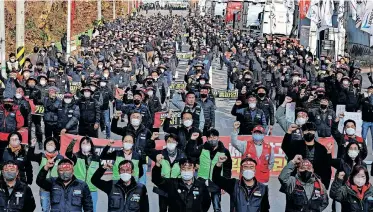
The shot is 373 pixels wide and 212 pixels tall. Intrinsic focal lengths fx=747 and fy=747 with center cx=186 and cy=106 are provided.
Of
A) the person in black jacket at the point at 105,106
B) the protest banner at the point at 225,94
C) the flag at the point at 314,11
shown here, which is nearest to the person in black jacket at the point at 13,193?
the person in black jacket at the point at 105,106

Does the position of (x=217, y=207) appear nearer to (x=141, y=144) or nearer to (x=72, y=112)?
(x=141, y=144)

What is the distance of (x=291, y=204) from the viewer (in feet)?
26.5

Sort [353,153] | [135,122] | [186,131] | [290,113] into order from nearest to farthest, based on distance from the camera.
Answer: [353,153]
[186,131]
[135,122]
[290,113]

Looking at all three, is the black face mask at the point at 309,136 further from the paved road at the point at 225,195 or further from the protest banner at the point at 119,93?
the protest banner at the point at 119,93

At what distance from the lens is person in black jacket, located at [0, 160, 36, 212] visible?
798 cm

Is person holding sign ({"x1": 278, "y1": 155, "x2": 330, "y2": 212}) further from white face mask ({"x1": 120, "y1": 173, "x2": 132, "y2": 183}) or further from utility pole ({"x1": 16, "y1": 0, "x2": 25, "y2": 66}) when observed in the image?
utility pole ({"x1": 16, "y1": 0, "x2": 25, "y2": 66})

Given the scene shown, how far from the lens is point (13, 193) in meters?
8.03

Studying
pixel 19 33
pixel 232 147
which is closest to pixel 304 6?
pixel 19 33

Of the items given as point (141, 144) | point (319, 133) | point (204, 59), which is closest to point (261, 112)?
point (319, 133)

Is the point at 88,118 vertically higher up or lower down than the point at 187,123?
lower down

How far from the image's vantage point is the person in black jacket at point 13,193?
7984mm

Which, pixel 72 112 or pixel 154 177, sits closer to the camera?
pixel 154 177

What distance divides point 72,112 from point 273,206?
3947mm

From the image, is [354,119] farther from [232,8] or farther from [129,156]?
[232,8]
